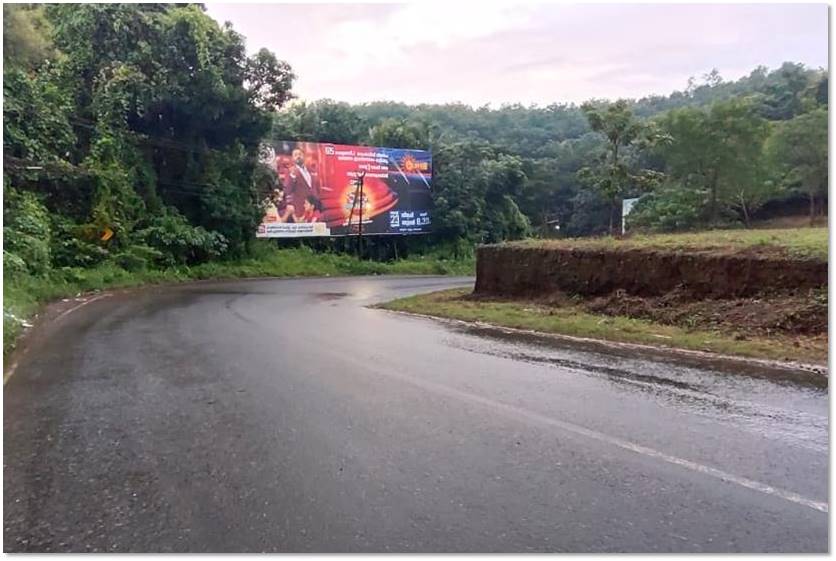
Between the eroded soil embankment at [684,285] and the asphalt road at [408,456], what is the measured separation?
328 centimetres

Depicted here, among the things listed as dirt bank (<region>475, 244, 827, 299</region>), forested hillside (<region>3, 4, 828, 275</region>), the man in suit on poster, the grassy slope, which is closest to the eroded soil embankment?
dirt bank (<region>475, 244, 827, 299</region>)

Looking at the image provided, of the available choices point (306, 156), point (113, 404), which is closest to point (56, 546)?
point (113, 404)

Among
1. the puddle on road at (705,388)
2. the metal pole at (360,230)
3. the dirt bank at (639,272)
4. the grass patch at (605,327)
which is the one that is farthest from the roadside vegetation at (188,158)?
the puddle on road at (705,388)

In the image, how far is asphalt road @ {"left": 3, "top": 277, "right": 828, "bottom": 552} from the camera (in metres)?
4.07

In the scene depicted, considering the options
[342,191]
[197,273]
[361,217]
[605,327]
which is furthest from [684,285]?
[361,217]

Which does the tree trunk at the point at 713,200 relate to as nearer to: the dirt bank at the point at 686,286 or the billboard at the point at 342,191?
the billboard at the point at 342,191

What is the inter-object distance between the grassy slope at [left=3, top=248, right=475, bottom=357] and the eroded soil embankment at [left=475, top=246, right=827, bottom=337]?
1063 cm

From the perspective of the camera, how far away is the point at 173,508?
4473 millimetres

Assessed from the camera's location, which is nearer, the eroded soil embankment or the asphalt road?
the asphalt road

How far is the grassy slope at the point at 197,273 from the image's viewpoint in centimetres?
1699

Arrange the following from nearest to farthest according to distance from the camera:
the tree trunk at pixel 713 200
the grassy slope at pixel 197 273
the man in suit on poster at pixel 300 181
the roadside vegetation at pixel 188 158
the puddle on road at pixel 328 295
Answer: the grassy slope at pixel 197 273
the puddle on road at pixel 328 295
the roadside vegetation at pixel 188 158
the tree trunk at pixel 713 200
the man in suit on poster at pixel 300 181

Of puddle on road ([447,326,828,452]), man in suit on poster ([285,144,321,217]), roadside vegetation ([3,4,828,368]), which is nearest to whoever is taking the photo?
puddle on road ([447,326,828,452])

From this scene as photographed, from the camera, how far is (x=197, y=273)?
35656mm

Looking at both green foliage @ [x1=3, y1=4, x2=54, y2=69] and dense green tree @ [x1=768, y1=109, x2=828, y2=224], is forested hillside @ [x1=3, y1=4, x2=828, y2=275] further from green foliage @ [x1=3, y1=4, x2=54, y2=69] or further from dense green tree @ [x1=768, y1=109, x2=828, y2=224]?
green foliage @ [x1=3, y1=4, x2=54, y2=69]
